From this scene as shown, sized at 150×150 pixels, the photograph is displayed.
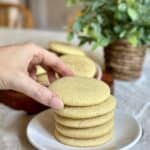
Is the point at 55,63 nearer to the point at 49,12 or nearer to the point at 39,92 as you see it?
the point at 39,92

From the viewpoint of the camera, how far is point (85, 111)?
0.68m

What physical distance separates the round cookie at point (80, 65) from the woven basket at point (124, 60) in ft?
0.28

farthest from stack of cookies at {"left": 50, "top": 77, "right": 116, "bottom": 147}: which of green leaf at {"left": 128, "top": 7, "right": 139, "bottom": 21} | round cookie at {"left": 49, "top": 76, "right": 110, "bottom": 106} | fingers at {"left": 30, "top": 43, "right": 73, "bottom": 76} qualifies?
green leaf at {"left": 128, "top": 7, "right": 139, "bottom": 21}

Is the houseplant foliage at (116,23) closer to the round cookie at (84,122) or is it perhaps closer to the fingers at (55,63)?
the fingers at (55,63)

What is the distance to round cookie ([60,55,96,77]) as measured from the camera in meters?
0.96

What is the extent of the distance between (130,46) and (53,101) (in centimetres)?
42

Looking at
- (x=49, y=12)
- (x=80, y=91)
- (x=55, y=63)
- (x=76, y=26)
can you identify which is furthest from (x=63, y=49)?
(x=49, y=12)

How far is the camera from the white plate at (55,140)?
0.70 meters

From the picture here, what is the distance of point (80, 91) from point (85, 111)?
58 mm

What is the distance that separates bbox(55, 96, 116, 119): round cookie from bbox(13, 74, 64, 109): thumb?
15mm

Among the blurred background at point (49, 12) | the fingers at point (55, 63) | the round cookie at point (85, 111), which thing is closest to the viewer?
the round cookie at point (85, 111)

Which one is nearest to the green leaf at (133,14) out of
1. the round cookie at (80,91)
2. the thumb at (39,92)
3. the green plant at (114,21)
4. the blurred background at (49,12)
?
the green plant at (114,21)

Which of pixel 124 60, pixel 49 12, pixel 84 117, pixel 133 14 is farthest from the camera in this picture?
pixel 49 12

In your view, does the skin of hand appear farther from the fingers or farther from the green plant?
the green plant
